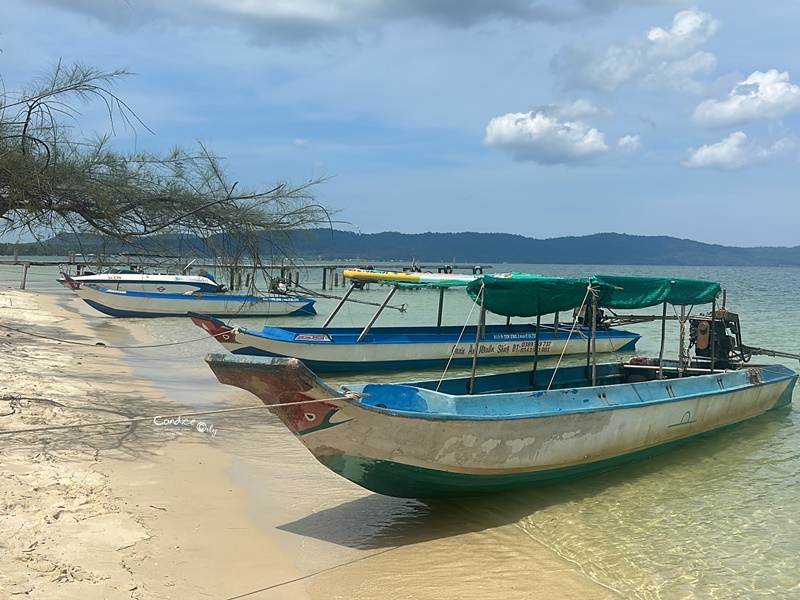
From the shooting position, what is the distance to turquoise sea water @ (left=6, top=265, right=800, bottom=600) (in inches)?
205

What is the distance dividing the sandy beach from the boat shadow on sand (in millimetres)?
195

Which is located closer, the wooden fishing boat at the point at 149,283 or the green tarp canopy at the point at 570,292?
the green tarp canopy at the point at 570,292

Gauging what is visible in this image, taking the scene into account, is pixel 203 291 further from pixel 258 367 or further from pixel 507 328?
pixel 258 367

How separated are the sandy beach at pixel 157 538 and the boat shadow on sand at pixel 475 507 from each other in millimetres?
195

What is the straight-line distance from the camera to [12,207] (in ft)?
27.2

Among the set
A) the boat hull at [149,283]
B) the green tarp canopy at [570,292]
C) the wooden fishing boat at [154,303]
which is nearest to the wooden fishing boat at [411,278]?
the green tarp canopy at [570,292]

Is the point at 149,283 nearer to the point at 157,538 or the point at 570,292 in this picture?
the point at 570,292

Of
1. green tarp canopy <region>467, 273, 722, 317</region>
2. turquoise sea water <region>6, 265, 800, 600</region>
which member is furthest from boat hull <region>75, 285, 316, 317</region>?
green tarp canopy <region>467, 273, 722, 317</region>

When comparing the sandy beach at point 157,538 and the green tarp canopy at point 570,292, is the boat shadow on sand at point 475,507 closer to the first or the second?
the sandy beach at point 157,538

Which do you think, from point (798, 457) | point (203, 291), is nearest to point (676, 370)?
point (798, 457)

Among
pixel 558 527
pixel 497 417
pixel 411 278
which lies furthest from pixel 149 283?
pixel 558 527

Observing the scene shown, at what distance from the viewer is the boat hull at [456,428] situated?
5.43m

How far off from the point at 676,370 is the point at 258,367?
8.08 metres

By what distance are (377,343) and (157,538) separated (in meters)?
9.51
